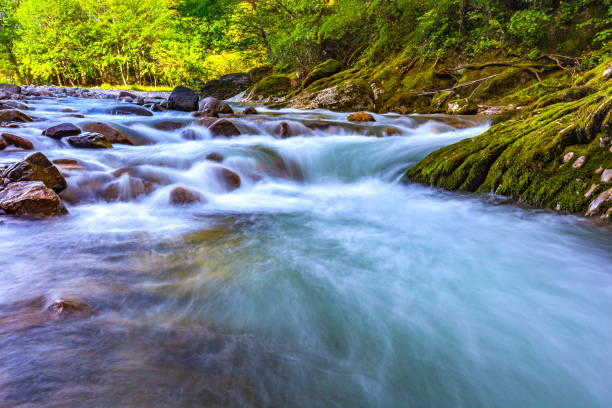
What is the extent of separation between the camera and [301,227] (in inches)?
147

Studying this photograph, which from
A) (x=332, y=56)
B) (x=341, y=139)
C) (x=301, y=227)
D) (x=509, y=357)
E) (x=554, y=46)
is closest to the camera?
(x=509, y=357)

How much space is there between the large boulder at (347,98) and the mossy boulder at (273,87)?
4446mm

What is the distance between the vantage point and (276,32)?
17359 mm

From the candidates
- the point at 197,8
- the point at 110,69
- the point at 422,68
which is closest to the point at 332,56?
the point at 422,68

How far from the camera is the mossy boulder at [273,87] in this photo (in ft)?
53.0

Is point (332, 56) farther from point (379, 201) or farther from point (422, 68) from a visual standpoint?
point (379, 201)

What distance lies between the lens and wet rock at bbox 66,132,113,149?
611cm

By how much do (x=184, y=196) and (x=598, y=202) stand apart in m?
→ 4.61

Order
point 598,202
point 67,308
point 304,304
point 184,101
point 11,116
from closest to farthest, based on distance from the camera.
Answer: point 67,308
point 304,304
point 598,202
point 11,116
point 184,101

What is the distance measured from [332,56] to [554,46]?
1101 centimetres

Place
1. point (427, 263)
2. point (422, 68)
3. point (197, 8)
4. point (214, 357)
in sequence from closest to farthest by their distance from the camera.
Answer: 1. point (214, 357)
2. point (427, 263)
3. point (422, 68)
4. point (197, 8)

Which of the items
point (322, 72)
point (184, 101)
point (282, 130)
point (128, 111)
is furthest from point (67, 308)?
point (322, 72)

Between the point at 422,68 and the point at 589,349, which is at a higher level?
the point at 422,68

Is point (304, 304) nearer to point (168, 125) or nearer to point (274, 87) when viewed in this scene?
point (168, 125)
